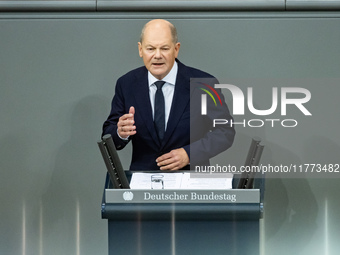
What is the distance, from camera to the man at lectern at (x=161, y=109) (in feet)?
17.5

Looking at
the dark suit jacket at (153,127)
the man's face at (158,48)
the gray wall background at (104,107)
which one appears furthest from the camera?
the gray wall background at (104,107)

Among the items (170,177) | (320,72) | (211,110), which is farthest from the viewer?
(320,72)

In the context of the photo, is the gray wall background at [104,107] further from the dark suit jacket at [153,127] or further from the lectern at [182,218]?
the lectern at [182,218]

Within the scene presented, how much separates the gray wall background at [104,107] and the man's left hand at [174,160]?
87cm

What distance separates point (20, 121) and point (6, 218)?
0.68m

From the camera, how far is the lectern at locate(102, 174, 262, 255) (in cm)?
429

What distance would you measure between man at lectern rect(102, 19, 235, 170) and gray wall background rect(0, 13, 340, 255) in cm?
39

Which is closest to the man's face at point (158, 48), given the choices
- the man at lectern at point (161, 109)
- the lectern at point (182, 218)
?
the man at lectern at point (161, 109)

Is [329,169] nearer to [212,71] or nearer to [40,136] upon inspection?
[212,71]

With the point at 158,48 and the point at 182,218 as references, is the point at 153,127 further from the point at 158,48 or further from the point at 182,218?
the point at 182,218

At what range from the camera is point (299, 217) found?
19.5 feet

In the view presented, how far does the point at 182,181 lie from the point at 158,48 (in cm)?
112

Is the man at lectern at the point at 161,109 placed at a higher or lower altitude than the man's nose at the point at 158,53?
lower

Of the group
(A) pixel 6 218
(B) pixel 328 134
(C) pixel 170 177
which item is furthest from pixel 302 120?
(A) pixel 6 218
